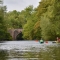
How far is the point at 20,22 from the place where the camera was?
140 metres

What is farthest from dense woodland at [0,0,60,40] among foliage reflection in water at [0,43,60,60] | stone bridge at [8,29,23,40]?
foliage reflection in water at [0,43,60,60]

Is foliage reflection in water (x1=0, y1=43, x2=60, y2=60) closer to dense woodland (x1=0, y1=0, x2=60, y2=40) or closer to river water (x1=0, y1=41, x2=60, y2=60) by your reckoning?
river water (x1=0, y1=41, x2=60, y2=60)

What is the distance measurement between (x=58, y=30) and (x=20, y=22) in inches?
3192

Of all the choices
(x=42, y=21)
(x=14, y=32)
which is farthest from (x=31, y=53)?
(x=14, y=32)

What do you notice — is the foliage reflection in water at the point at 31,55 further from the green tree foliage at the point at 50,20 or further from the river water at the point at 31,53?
the green tree foliage at the point at 50,20

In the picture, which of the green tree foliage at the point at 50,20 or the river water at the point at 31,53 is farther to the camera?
the green tree foliage at the point at 50,20

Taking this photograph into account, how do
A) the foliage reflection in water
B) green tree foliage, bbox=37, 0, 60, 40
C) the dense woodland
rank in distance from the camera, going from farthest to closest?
the dense woodland → green tree foliage, bbox=37, 0, 60, 40 → the foliage reflection in water

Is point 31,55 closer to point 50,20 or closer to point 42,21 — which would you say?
point 50,20

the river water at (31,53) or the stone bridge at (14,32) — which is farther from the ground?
the stone bridge at (14,32)

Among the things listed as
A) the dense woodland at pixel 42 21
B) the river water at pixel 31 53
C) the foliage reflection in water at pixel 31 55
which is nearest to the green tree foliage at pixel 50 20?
the dense woodland at pixel 42 21

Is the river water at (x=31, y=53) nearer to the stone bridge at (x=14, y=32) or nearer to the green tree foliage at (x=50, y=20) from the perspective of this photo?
the green tree foliage at (x=50, y=20)

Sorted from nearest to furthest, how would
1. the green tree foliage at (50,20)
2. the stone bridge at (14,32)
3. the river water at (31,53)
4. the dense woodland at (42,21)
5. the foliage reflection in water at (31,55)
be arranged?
the foliage reflection in water at (31,55), the river water at (31,53), the green tree foliage at (50,20), the dense woodland at (42,21), the stone bridge at (14,32)

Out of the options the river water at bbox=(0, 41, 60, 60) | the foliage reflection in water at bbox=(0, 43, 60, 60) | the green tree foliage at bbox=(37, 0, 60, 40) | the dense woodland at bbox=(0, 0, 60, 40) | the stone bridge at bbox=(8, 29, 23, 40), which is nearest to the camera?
the foliage reflection in water at bbox=(0, 43, 60, 60)

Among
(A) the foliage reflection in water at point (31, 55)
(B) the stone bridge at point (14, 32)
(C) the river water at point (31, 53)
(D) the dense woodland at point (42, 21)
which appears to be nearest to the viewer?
(A) the foliage reflection in water at point (31, 55)
